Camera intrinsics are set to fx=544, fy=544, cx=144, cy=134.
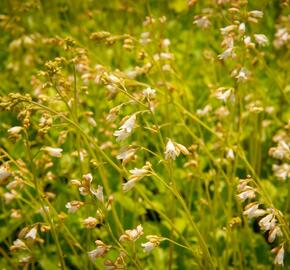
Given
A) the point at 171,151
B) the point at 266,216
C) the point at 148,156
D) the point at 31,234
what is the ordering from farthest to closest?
the point at 148,156, the point at 31,234, the point at 266,216, the point at 171,151

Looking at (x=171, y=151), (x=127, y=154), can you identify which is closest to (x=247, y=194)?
(x=171, y=151)

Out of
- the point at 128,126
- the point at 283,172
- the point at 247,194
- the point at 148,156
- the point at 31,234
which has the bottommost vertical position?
the point at 148,156

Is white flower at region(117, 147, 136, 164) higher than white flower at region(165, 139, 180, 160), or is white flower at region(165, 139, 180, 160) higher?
white flower at region(165, 139, 180, 160)

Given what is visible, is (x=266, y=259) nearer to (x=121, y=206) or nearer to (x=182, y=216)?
(x=182, y=216)

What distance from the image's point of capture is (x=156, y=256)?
310 centimetres

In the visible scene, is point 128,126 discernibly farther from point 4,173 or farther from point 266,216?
point 266,216

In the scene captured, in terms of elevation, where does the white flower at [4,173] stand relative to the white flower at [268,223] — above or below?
above

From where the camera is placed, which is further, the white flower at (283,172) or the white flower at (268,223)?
the white flower at (283,172)

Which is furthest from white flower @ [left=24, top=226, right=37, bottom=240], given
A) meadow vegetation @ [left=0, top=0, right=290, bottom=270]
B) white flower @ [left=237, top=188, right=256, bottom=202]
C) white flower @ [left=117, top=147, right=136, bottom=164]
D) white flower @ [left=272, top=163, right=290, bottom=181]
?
white flower @ [left=272, top=163, right=290, bottom=181]

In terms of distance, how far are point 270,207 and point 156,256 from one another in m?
1.04

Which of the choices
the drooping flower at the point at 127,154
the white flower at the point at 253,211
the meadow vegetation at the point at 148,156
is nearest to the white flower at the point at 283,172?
the meadow vegetation at the point at 148,156

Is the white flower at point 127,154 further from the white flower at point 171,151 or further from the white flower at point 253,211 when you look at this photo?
the white flower at point 253,211

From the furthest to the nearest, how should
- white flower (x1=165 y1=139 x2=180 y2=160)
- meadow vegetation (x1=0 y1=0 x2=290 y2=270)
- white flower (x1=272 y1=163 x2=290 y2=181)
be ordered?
white flower (x1=272 y1=163 x2=290 y2=181)
meadow vegetation (x1=0 y1=0 x2=290 y2=270)
white flower (x1=165 y1=139 x2=180 y2=160)

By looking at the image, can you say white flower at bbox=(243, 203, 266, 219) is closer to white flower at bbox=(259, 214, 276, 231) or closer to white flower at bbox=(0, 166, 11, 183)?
white flower at bbox=(259, 214, 276, 231)
